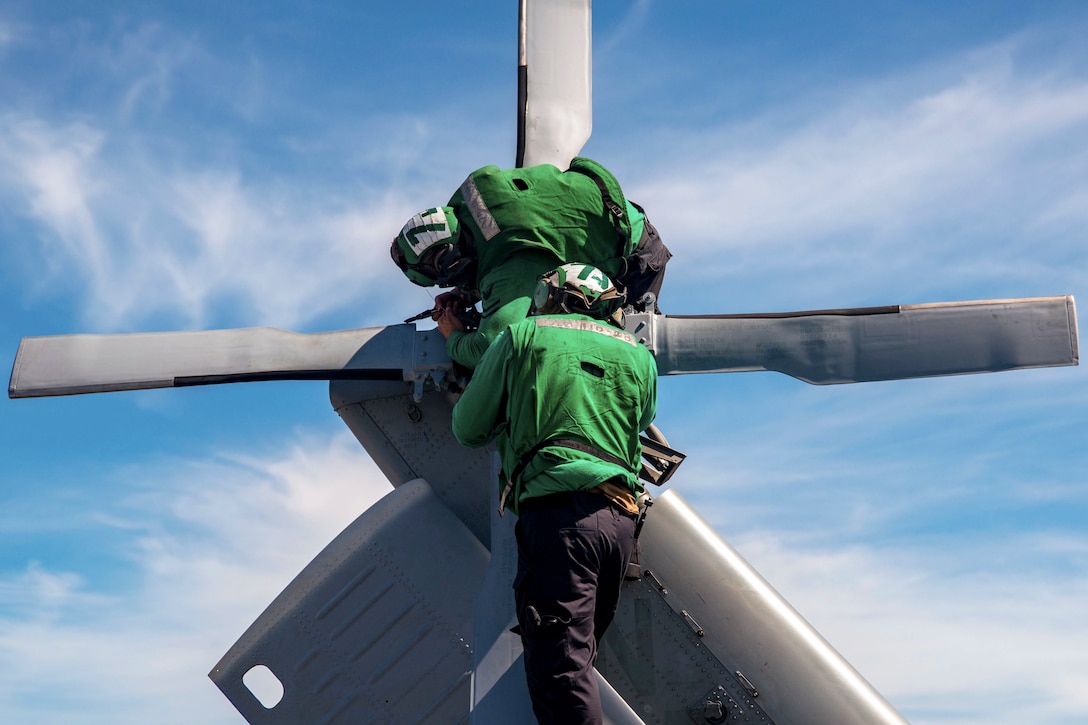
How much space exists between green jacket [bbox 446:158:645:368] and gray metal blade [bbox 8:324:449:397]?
528 mm

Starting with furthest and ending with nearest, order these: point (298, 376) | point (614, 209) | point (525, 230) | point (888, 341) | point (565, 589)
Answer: point (298, 376)
point (614, 209)
point (525, 230)
point (888, 341)
point (565, 589)

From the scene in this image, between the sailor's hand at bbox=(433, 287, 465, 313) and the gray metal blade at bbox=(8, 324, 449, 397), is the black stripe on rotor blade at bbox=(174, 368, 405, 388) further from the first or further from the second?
the sailor's hand at bbox=(433, 287, 465, 313)

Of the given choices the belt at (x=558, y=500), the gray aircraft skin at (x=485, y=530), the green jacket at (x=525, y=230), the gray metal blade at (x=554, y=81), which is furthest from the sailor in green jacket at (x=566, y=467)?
the gray metal blade at (x=554, y=81)

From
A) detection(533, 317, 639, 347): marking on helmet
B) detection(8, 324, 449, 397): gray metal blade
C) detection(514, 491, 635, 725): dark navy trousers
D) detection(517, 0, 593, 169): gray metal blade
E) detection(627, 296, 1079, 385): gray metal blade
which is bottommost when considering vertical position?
detection(514, 491, 635, 725): dark navy trousers

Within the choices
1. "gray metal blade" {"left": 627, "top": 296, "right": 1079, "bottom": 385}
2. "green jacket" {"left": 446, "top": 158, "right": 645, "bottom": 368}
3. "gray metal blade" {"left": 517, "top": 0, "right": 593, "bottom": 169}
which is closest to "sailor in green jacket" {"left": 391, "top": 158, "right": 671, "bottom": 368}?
"green jacket" {"left": 446, "top": 158, "right": 645, "bottom": 368}

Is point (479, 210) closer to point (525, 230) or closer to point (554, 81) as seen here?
point (525, 230)

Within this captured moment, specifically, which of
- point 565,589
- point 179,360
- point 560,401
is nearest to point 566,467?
point 560,401

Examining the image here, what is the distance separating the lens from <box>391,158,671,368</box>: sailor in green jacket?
18.5 feet

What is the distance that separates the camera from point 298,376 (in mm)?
6051

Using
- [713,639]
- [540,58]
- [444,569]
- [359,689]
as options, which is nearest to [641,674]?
[713,639]

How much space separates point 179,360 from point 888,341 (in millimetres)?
3724

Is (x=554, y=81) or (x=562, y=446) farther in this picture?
(x=554, y=81)

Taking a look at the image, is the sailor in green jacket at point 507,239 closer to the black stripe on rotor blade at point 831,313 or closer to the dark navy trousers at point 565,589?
the black stripe on rotor blade at point 831,313

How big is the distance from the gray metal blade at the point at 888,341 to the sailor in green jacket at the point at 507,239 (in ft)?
1.60
